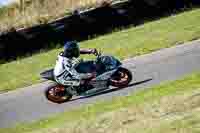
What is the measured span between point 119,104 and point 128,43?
9.84m

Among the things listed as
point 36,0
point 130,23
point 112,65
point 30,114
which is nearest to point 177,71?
point 112,65

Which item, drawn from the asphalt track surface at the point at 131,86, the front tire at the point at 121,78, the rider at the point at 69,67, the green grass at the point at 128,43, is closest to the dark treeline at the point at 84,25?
the green grass at the point at 128,43

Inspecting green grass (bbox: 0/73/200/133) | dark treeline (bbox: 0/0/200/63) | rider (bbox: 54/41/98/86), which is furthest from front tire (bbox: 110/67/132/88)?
dark treeline (bbox: 0/0/200/63)

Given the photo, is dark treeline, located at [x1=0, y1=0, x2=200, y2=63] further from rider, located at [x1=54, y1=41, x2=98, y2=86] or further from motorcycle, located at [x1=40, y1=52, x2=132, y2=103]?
rider, located at [x1=54, y1=41, x2=98, y2=86]

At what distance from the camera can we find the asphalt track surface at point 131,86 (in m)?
14.2

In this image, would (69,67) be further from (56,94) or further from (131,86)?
(131,86)

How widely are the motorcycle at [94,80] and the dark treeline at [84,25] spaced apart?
961cm

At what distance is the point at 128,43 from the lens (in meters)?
21.8

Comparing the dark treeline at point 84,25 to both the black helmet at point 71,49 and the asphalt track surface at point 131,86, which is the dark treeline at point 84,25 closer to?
the asphalt track surface at point 131,86

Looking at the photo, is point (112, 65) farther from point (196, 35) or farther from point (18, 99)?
point (196, 35)

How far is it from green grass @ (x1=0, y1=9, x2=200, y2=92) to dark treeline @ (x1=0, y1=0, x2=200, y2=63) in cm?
52

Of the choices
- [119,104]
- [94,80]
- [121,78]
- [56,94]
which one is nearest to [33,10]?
[56,94]

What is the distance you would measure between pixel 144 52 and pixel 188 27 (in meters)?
3.14

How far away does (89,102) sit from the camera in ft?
46.2
